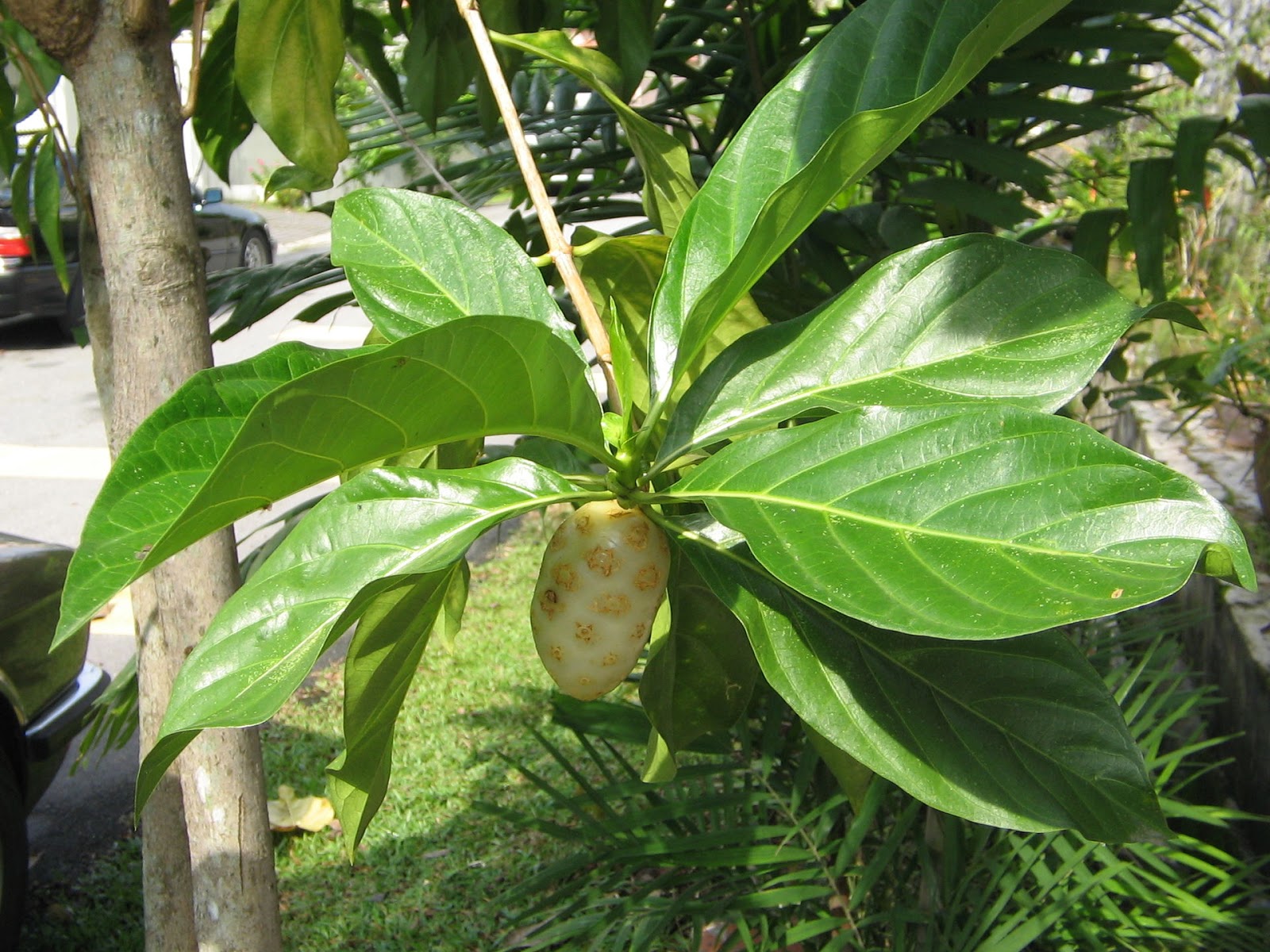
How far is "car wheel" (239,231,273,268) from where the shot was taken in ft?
33.9

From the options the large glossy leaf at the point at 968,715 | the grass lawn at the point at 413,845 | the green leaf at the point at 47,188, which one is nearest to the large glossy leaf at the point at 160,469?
the large glossy leaf at the point at 968,715

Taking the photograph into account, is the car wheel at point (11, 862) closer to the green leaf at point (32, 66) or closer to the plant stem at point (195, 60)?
the green leaf at point (32, 66)

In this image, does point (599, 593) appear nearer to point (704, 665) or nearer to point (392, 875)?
point (704, 665)

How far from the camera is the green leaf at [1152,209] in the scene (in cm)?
141

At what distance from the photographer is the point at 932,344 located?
2.20ft

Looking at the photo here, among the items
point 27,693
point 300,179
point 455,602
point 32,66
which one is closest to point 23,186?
point 32,66

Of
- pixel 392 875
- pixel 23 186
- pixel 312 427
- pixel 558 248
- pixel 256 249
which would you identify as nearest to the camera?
pixel 312 427

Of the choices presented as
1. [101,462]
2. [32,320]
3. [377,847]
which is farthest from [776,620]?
[32,320]

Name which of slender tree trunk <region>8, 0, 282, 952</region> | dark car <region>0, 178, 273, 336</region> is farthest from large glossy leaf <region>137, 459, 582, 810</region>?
dark car <region>0, 178, 273, 336</region>

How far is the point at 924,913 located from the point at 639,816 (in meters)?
0.48

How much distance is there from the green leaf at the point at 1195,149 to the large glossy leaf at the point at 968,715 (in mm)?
979

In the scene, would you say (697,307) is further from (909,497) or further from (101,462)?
(101,462)

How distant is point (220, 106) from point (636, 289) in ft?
2.64

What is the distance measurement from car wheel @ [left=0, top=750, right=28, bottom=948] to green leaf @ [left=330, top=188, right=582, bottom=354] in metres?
2.57
